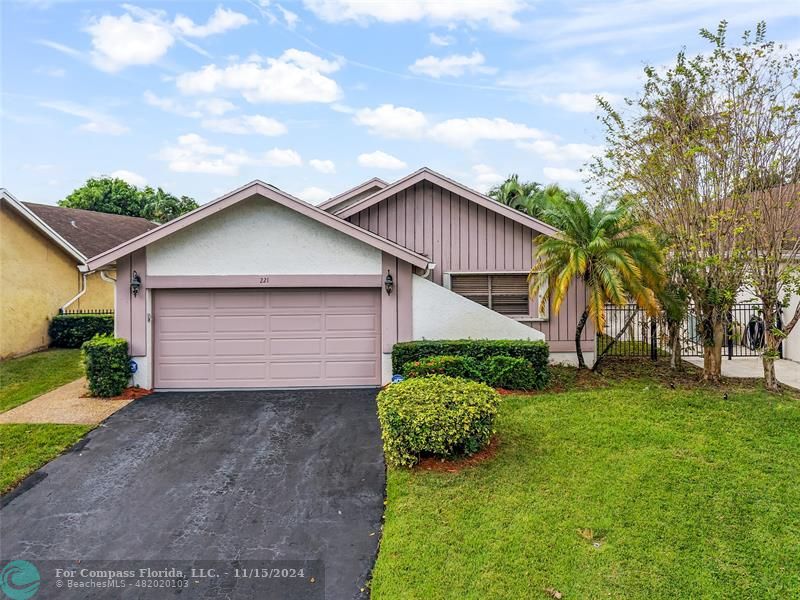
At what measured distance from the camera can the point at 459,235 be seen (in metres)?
12.0

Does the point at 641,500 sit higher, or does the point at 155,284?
the point at 155,284

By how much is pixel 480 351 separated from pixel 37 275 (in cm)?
1411

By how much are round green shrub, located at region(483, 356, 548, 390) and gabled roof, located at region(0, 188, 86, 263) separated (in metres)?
11.7

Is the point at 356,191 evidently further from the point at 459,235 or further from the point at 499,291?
the point at 499,291

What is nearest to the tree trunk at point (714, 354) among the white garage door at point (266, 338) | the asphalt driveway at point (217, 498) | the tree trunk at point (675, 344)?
the tree trunk at point (675, 344)

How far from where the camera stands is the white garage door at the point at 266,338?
10.1 metres

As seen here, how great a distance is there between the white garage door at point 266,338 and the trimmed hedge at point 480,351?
3.25 ft

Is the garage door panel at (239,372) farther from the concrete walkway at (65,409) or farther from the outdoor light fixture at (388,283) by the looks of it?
the outdoor light fixture at (388,283)

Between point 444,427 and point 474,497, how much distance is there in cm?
98

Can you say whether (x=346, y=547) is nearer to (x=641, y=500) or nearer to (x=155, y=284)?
(x=641, y=500)

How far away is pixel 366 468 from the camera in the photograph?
254 inches

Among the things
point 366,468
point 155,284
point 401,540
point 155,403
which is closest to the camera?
point 401,540

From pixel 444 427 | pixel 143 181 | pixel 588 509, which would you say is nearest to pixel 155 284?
pixel 444 427

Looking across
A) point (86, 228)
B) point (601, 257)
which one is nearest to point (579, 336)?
point (601, 257)
